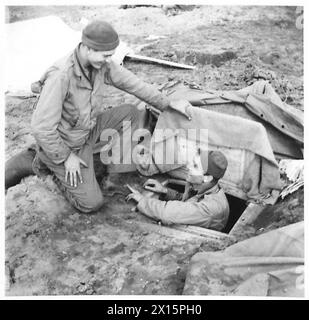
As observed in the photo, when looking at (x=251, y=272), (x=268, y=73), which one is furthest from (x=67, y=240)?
(x=268, y=73)

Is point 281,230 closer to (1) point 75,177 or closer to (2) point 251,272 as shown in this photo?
(2) point 251,272

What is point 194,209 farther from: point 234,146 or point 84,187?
point 84,187

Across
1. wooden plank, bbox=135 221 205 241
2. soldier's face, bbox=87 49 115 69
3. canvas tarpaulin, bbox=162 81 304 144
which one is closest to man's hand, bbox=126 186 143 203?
wooden plank, bbox=135 221 205 241

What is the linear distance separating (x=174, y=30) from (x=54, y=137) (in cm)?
231

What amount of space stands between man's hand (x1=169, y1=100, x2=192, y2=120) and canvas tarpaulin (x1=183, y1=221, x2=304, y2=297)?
4.30 ft

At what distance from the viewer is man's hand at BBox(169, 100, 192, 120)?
488 centimetres

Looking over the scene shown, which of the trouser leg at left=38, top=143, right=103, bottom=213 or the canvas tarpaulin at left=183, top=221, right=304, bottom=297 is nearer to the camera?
the canvas tarpaulin at left=183, top=221, right=304, bottom=297

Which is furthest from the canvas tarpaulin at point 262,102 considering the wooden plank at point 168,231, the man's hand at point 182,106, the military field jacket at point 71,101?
the wooden plank at point 168,231

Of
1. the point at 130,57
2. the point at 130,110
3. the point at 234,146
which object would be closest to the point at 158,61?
the point at 130,57

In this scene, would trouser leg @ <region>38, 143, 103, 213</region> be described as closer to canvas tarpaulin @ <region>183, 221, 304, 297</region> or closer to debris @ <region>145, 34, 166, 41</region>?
canvas tarpaulin @ <region>183, 221, 304, 297</region>

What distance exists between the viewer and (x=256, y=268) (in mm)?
4109

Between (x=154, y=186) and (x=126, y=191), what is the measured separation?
0.27 metres

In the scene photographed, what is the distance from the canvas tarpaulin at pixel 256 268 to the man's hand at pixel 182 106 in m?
1.31

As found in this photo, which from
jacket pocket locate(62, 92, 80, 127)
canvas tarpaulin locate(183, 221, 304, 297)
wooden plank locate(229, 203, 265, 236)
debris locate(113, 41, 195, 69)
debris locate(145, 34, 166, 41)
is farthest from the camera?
debris locate(145, 34, 166, 41)
